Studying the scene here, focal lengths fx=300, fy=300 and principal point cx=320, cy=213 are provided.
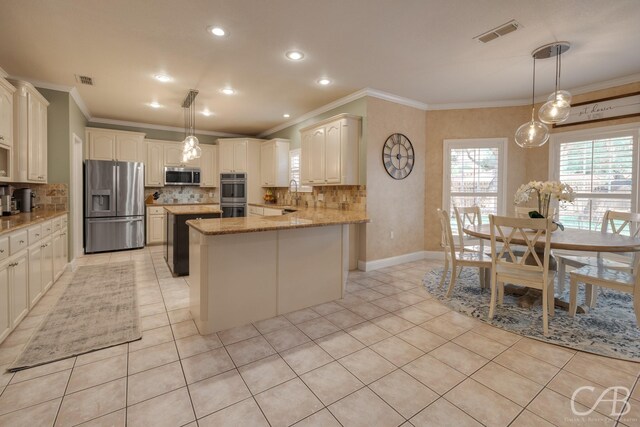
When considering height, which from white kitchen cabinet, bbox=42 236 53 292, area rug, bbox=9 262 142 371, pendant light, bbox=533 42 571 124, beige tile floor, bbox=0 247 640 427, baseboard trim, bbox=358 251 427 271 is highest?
pendant light, bbox=533 42 571 124

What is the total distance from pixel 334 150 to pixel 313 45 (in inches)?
67.0

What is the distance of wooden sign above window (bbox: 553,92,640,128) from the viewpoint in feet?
12.2

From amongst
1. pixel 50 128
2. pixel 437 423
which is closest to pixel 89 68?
pixel 50 128

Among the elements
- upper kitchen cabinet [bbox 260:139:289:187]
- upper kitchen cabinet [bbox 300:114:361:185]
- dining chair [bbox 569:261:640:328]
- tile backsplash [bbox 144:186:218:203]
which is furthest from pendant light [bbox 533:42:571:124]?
tile backsplash [bbox 144:186:218:203]

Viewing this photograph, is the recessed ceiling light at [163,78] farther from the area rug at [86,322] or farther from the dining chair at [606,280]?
the dining chair at [606,280]

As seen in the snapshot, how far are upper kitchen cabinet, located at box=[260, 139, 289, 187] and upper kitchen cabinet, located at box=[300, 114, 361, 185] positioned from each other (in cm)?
144

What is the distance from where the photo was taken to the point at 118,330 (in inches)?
100

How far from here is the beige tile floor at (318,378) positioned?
1611mm

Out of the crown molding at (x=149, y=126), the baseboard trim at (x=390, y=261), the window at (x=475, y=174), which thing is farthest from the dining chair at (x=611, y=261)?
the crown molding at (x=149, y=126)

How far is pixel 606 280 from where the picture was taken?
8.29 ft

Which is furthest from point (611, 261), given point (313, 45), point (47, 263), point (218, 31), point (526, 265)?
point (47, 263)

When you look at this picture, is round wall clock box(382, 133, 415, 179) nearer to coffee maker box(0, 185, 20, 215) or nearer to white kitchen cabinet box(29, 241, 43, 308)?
white kitchen cabinet box(29, 241, 43, 308)

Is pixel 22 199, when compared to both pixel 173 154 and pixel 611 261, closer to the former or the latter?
pixel 173 154

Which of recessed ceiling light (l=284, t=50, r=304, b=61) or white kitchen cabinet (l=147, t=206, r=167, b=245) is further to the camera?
white kitchen cabinet (l=147, t=206, r=167, b=245)
